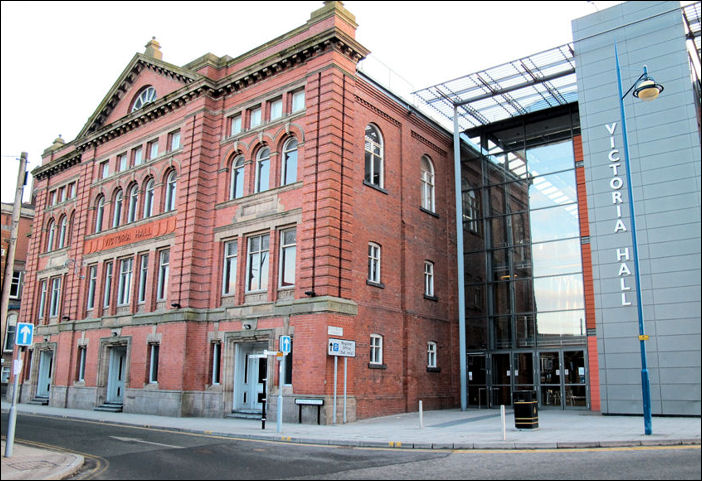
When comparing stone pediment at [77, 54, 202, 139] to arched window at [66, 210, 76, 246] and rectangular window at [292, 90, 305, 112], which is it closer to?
arched window at [66, 210, 76, 246]

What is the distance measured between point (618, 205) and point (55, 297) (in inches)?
1247

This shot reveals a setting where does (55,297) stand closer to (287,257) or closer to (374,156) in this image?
(287,257)

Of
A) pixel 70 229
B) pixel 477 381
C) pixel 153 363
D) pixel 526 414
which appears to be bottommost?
pixel 526 414

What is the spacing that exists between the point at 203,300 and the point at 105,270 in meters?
9.32

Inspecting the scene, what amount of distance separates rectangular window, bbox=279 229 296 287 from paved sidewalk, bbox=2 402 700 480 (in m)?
5.38

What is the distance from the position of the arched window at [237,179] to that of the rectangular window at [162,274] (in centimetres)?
475

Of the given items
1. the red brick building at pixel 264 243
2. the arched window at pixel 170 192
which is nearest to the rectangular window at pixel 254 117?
the red brick building at pixel 264 243

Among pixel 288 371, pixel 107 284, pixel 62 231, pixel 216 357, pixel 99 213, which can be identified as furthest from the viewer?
pixel 62 231

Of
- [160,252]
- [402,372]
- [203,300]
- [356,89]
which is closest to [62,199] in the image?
[160,252]

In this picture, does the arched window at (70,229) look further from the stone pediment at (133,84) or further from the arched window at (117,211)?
the arched window at (117,211)

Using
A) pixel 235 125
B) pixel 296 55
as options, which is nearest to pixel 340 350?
pixel 296 55

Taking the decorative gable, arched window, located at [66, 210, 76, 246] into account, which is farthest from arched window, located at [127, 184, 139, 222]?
arched window, located at [66, 210, 76, 246]

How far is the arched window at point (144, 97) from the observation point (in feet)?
108

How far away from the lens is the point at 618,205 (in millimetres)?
23109
